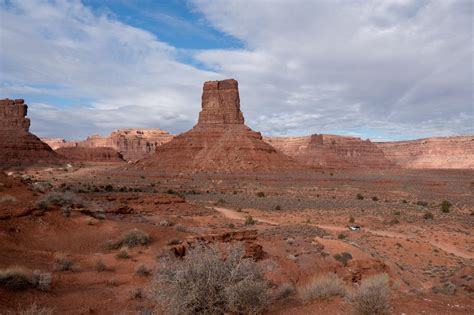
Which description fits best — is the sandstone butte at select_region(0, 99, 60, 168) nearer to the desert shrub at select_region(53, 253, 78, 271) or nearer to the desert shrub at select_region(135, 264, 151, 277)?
the desert shrub at select_region(53, 253, 78, 271)

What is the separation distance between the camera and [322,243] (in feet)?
52.5

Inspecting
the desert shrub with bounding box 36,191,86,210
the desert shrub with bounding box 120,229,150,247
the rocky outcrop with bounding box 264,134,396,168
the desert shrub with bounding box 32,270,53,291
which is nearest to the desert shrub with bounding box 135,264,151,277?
the desert shrub with bounding box 32,270,53,291

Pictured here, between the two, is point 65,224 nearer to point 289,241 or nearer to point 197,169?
point 289,241

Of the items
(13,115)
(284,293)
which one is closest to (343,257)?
(284,293)

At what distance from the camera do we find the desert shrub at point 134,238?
12510 millimetres

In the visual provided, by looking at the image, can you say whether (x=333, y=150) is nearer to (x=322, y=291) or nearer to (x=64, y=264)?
(x=64, y=264)

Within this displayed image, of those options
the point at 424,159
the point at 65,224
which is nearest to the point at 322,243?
the point at 65,224

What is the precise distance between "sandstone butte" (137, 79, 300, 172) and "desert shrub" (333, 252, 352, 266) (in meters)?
51.5

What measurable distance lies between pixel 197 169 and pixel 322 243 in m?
52.8

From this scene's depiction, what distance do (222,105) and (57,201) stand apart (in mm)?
69889

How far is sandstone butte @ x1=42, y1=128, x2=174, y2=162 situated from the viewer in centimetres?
14050

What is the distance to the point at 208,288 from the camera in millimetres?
5859

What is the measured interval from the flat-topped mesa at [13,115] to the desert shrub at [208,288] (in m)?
104

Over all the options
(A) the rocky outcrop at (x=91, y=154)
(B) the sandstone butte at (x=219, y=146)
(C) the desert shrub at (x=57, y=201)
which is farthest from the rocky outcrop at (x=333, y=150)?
(C) the desert shrub at (x=57, y=201)
